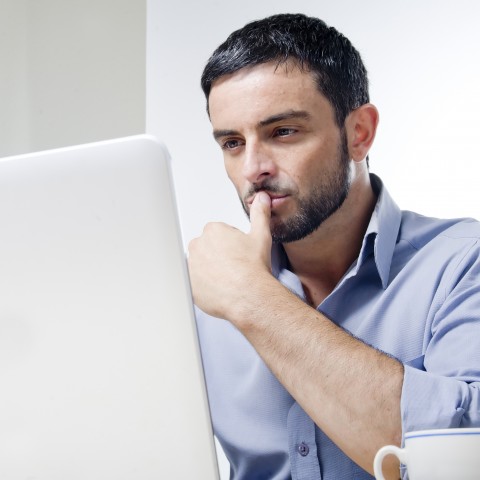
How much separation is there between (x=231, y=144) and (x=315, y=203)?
0.18 meters

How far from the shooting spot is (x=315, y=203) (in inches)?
51.8

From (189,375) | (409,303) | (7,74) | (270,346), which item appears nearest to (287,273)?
(409,303)

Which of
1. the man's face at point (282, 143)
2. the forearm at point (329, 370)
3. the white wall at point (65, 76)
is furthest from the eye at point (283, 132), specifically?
the white wall at point (65, 76)

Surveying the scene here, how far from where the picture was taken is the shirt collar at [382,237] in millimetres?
1225

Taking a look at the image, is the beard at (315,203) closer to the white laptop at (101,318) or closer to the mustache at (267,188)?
the mustache at (267,188)

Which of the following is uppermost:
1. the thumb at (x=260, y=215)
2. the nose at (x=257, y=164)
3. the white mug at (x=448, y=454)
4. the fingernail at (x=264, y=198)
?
the nose at (x=257, y=164)

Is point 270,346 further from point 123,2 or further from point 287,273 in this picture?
point 123,2

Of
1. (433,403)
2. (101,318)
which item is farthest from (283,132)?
(101,318)

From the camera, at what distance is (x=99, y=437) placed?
656mm

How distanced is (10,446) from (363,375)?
409 mm

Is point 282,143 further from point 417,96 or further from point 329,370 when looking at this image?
point 417,96

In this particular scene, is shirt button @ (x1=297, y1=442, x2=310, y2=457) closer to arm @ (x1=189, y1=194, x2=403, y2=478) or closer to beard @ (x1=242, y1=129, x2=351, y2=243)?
arm @ (x1=189, y1=194, x2=403, y2=478)

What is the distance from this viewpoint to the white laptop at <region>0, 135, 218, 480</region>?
2.10 feet

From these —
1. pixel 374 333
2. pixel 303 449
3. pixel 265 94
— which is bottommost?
pixel 303 449
